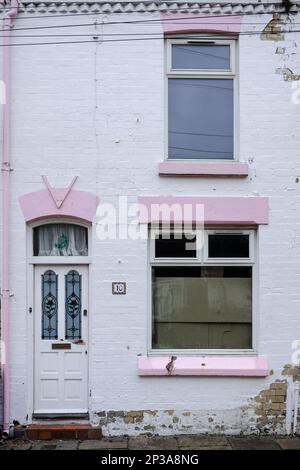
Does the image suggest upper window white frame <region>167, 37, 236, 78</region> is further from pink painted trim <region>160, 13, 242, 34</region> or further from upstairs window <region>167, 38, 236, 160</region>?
pink painted trim <region>160, 13, 242, 34</region>

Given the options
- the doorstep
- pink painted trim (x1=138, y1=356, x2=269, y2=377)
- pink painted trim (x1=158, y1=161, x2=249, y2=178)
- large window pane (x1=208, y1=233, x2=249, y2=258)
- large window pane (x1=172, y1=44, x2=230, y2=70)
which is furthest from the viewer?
large window pane (x1=172, y1=44, x2=230, y2=70)

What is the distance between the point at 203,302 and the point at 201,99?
9.55ft

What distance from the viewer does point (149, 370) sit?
8367 millimetres

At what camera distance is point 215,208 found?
8523 millimetres

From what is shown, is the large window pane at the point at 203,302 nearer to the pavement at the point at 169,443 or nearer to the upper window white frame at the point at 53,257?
the upper window white frame at the point at 53,257

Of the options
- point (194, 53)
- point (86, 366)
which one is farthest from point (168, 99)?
point (86, 366)

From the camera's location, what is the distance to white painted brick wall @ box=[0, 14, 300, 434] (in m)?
8.45

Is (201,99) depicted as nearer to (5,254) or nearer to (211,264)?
(211,264)

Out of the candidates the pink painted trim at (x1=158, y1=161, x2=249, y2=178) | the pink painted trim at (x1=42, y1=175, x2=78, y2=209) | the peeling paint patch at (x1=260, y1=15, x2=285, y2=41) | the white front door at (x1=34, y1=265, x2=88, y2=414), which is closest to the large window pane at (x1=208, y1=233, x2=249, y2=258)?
the pink painted trim at (x1=158, y1=161, x2=249, y2=178)

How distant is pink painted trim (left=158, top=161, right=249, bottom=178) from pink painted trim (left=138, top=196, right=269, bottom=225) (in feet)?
1.09

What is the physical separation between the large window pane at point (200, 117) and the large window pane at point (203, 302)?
1694mm

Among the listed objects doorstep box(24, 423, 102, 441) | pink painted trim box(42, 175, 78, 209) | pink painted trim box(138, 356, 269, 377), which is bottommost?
doorstep box(24, 423, 102, 441)

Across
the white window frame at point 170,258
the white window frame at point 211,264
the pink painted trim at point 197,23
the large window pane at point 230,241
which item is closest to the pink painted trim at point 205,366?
the white window frame at point 211,264

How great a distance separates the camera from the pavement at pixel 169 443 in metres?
7.96
